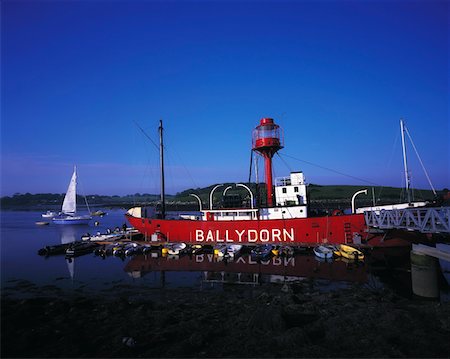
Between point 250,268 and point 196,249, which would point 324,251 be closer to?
point 250,268

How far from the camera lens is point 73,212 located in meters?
81.8

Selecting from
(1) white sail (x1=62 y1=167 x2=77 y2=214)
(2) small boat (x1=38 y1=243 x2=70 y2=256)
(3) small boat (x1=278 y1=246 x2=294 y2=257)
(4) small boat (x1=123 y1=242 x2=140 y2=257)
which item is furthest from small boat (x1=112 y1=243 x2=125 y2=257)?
(1) white sail (x1=62 y1=167 x2=77 y2=214)

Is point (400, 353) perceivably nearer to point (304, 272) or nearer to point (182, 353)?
point (182, 353)

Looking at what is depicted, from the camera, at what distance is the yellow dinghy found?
27578mm

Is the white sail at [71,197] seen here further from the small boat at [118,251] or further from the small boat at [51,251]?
the small boat at [118,251]

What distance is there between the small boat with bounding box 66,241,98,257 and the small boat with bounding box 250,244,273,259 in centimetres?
2043

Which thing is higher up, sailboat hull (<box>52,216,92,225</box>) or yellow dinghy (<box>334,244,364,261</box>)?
sailboat hull (<box>52,216,92,225</box>)

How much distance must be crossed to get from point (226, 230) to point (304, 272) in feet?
39.0

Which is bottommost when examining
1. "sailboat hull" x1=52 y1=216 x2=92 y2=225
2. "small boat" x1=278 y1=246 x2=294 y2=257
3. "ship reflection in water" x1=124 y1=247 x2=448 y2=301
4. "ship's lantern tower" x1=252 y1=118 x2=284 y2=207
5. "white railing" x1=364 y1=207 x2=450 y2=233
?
"ship reflection in water" x1=124 y1=247 x2=448 y2=301

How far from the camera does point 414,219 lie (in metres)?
20.3

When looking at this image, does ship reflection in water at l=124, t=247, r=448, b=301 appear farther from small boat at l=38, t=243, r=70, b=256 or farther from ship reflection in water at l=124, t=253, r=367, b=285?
small boat at l=38, t=243, r=70, b=256

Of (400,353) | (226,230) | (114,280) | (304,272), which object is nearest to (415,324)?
(400,353)

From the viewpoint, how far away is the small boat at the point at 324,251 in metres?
28.6

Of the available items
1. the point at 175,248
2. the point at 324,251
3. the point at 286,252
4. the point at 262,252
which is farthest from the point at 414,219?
the point at 175,248
